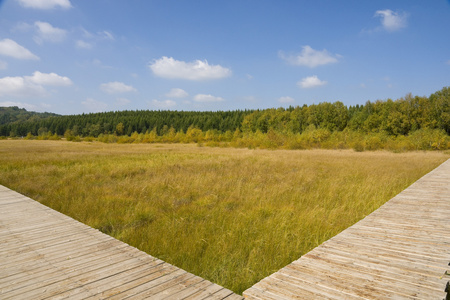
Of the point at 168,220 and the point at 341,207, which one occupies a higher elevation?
the point at 341,207

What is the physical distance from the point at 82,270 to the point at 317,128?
192 ft

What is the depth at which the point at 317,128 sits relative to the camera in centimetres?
5728

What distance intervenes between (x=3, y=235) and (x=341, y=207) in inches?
295

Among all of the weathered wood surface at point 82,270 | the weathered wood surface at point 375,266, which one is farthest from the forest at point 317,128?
the weathered wood surface at point 82,270

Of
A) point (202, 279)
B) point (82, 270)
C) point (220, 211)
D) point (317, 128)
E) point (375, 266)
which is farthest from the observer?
point (317, 128)

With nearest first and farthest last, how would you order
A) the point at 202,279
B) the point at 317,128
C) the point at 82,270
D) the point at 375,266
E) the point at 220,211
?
the point at 202,279, the point at 82,270, the point at 375,266, the point at 220,211, the point at 317,128

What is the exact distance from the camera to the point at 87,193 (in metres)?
8.68

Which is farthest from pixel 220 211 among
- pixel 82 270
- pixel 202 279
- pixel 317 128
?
pixel 317 128

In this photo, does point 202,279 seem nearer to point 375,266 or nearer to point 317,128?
Answer: point 375,266

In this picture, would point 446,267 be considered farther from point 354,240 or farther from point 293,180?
point 293,180

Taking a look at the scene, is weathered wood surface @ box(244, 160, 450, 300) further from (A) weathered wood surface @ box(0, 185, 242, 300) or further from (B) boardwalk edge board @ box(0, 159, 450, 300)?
(A) weathered wood surface @ box(0, 185, 242, 300)

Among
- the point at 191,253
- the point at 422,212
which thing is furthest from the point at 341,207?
the point at 191,253

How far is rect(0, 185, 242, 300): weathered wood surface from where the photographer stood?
273 cm

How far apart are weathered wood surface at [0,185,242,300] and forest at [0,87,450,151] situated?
33.7m
